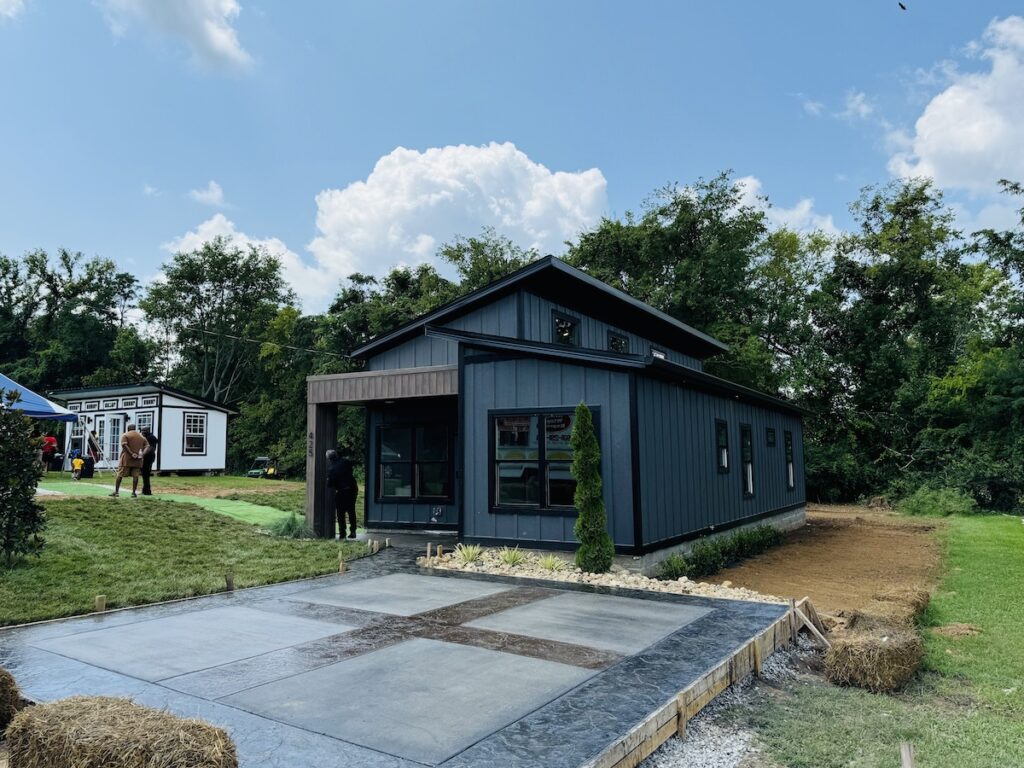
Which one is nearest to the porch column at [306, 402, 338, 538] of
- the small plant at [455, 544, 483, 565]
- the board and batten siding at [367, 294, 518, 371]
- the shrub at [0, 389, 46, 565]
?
the board and batten siding at [367, 294, 518, 371]

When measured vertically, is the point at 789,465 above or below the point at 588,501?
above

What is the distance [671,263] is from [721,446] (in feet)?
59.4

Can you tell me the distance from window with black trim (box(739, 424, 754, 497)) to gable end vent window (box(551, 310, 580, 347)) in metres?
3.84

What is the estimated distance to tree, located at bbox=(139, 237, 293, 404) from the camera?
43219mm

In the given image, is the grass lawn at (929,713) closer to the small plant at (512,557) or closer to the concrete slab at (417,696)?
the concrete slab at (417,696)

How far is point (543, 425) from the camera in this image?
9.45 m

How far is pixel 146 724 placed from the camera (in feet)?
8.44

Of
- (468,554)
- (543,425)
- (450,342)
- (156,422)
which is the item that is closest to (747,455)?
(543,425)

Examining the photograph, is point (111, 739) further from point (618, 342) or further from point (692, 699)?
point (618, 342)

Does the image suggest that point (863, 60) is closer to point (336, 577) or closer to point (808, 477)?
point (808, 477)

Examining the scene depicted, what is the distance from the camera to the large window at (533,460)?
923cm

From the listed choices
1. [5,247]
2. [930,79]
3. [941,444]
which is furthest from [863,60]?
[5,247]

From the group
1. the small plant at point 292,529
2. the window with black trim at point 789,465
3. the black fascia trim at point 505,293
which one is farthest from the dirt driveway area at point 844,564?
the small plant at point 292,529

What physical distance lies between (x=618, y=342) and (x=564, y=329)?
1.74 m
